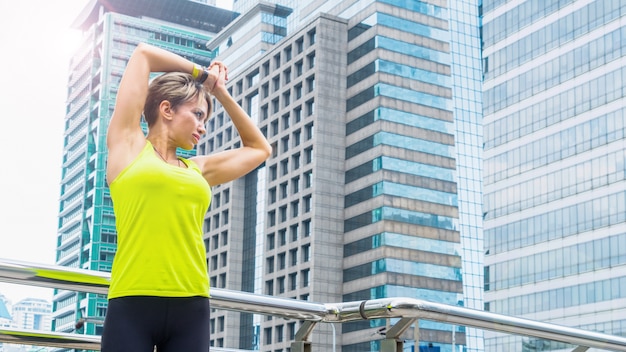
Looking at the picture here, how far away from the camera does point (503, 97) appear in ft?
250

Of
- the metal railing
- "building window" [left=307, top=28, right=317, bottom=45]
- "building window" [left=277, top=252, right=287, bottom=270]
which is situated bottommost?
the metal railing

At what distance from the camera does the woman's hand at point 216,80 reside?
3.11m

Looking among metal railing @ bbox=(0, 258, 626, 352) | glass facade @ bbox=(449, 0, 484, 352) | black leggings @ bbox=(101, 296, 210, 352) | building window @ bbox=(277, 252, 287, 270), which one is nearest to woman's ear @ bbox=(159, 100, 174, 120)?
black leggings @ bbox=(101, 296, 210, 352)

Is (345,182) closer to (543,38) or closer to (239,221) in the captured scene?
(239,221)

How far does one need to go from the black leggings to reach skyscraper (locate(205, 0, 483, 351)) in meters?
81.1

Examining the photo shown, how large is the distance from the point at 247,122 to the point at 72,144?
483ft

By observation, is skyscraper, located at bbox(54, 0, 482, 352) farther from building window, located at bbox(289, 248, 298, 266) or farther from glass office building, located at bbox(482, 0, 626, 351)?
glass office building, located at bbox(482, 0, 626, 351)

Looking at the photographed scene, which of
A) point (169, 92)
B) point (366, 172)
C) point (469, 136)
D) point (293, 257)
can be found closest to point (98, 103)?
point (293, 257)

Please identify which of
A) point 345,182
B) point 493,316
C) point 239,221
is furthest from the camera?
point 239,221

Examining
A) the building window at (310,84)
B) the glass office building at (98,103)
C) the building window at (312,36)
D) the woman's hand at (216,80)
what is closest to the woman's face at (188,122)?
the woman's hand at (216,80)

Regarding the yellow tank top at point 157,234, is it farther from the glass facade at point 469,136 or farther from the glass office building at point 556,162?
the glass facade at point 469,136

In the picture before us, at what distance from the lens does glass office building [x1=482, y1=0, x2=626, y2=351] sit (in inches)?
2544

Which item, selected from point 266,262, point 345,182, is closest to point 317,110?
point 345,182

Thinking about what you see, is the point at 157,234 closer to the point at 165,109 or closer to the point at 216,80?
the point at 165,109
